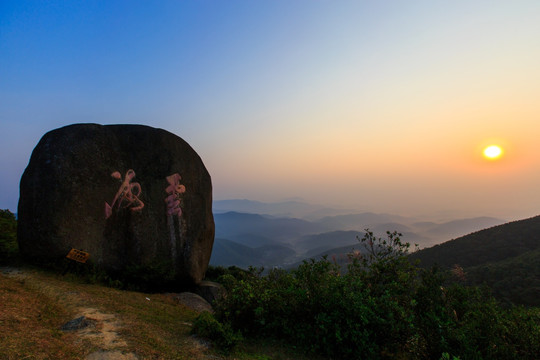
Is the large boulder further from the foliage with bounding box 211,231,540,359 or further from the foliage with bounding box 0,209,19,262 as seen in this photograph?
the foliage with bounding box 211,231,540,359

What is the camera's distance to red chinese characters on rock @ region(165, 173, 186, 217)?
14.5 meters

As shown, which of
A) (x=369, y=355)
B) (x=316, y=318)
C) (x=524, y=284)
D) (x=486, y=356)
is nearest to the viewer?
(x=486, y=356)

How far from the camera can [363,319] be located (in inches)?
256

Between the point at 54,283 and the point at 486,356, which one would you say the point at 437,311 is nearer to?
the point at 486,356

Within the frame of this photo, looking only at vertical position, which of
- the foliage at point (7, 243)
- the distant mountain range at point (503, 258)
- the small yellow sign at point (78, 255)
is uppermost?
the foliage at point (7, 243)

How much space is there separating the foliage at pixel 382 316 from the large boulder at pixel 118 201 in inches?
288

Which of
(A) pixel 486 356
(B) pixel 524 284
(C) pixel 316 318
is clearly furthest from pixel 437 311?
(B) pixel 524 284

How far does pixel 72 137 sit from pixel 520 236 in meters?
56.3

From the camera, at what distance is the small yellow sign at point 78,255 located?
445 inches

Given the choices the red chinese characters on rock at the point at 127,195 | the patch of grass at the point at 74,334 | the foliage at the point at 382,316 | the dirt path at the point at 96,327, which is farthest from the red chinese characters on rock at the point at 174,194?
the foliage at the point at 382,316

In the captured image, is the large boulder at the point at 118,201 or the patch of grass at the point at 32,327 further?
the large boulder at the point at 118,201

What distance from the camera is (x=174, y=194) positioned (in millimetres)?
14766

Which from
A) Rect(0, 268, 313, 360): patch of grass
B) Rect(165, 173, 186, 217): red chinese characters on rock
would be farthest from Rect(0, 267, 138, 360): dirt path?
Rect(165, 173, 186, 217): red chinese characters on rock

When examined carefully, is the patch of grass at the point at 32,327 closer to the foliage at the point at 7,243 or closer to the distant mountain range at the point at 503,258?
the foliage at the point at 7,243
